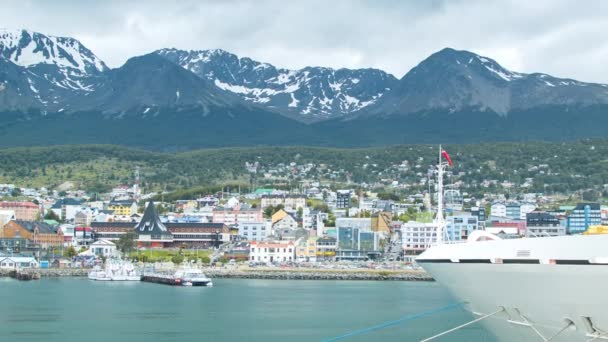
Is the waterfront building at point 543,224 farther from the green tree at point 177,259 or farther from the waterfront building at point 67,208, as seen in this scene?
the waterfront building at point 67,208

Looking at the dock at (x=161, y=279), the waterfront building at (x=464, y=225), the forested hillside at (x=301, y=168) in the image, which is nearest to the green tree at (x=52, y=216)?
the forested hillside at (x=301, y=168)

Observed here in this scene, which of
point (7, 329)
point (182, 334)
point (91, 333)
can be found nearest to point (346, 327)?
point (182, 334)

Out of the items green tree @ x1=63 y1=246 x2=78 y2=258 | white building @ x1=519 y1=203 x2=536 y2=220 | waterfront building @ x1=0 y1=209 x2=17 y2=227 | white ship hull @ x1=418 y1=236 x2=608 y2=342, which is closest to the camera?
white ship hull @ x1=418 y1=236 x2=608 y2=342

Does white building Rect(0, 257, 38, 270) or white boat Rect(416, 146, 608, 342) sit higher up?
white boat Rect(416, 146, 608, 342)

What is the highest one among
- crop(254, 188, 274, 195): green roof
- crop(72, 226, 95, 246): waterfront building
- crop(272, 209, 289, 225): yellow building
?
crop(254, 188, 274, 195): green roof

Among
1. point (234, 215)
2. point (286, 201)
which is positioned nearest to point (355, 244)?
point (234, 215)

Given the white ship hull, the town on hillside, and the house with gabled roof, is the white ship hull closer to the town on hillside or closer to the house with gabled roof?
the town on hillside

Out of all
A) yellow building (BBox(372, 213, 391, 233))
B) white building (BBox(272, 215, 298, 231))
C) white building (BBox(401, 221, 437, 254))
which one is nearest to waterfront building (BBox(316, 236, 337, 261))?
yellow building (BBox(372, 213, 391, 233))
